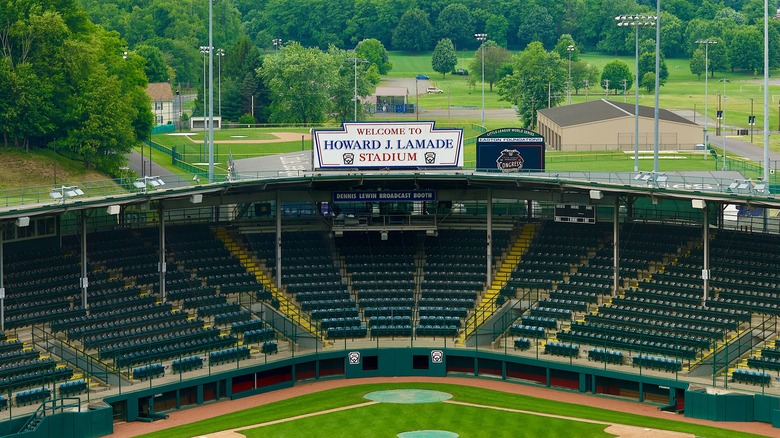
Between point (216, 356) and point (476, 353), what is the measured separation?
541 inches

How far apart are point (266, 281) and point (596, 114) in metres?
57.8

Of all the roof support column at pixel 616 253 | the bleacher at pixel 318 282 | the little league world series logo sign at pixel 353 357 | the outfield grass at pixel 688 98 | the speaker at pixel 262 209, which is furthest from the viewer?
the outfield grass at pixel 688 98

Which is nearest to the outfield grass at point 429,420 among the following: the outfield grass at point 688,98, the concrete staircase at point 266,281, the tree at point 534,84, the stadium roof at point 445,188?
the concrete staircase at point 266,281

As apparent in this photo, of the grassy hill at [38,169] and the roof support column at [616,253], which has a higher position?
the grassy hill at [38,169]

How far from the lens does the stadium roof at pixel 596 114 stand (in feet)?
388

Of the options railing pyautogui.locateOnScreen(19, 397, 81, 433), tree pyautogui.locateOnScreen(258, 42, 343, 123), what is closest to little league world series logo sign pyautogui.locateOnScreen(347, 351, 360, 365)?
railing pyautogui.locateOnScreen(19, 397, 81, 433)

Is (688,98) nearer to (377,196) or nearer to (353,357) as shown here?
(377,196)

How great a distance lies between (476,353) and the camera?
65.8 m

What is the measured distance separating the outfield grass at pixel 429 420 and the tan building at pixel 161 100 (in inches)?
3308

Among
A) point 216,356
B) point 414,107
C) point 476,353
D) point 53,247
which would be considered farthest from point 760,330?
point 414,107

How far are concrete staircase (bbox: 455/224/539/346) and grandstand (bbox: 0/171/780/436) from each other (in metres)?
0.13

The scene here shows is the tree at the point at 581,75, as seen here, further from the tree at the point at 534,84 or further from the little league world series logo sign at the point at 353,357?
the little league world series logo sign at the point at 353,357

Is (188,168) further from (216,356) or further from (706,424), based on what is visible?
(706,424)

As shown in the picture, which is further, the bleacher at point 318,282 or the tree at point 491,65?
the tree at point 491,65
